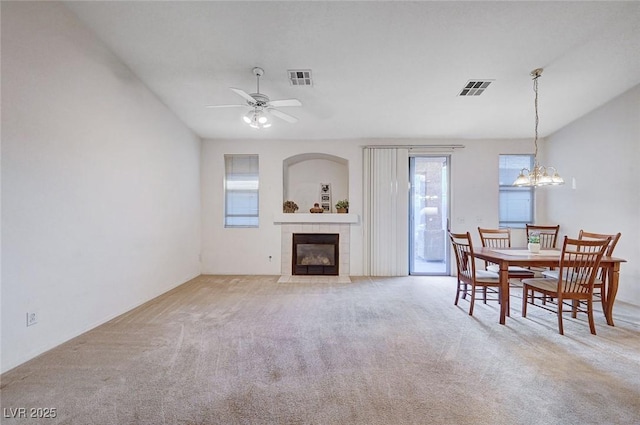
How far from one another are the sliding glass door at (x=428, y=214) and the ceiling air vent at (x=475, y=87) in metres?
1.72

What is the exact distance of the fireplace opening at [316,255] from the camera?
5672 mm

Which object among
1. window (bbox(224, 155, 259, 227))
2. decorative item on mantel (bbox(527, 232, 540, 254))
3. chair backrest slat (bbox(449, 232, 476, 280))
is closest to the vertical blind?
chair backrest slat (bbox(449, 232, 476, 280))

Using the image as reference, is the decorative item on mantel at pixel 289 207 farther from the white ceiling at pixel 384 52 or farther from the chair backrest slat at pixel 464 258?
the chair backrest slat at pixel 464 258

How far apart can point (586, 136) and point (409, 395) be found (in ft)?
16.9

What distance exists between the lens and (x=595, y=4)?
2703 millimetres

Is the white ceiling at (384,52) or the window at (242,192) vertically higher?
the white ceiling at (384,52)

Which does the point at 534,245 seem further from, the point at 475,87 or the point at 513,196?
the point at 513,196

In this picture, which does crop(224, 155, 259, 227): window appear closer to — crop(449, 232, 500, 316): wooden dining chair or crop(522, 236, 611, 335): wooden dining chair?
crop(449, 232, 500, 316): wooden dining chair

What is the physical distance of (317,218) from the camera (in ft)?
18.5

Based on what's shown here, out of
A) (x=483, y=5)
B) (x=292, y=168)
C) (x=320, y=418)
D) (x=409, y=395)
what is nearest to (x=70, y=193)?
(x=320, y=418)

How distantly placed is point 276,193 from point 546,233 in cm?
476

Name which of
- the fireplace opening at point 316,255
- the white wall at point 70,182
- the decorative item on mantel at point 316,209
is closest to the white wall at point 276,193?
the fireplace opening at point 316,255

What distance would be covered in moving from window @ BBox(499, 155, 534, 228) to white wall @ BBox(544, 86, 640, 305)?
494mm

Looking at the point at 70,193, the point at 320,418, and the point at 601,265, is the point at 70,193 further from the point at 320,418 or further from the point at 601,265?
the point at 601,265
